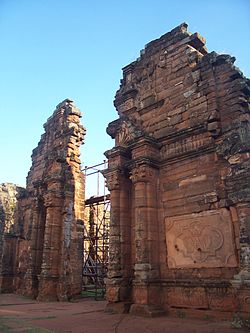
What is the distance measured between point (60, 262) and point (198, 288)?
8.13 meters

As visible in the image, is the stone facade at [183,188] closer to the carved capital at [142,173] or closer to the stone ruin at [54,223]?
the carved capital at [142,173]

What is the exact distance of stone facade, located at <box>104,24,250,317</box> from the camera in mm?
6960

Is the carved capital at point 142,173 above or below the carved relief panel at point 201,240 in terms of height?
above

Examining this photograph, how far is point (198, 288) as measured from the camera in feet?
23.8

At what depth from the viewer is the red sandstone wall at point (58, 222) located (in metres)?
13.5

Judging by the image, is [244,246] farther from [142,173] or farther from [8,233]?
[8,233]

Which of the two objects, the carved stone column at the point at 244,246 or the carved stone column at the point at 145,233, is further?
the carved stone column at the point at 145,233

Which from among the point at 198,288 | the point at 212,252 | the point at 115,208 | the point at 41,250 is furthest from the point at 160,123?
the point at 41,250

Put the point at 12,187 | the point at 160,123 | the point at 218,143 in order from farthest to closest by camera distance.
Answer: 1. the point at 12,187
2. the point at 160,123
3. the point at 218,143

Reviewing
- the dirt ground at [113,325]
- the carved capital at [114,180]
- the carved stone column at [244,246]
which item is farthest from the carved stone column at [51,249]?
the carved stone column at [244,246]

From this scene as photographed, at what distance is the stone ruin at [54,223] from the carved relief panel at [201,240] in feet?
23.1

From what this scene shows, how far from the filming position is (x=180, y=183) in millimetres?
8586

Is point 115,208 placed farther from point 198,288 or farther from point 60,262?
point 60,262

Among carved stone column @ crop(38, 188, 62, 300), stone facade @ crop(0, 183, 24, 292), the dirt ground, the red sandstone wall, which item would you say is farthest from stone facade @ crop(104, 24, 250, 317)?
stone facade @ crop(0, 183, 24, 292)
